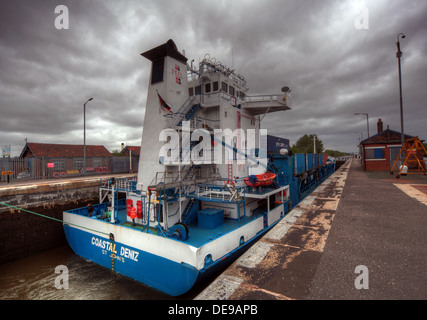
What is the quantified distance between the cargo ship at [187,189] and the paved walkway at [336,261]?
287cm

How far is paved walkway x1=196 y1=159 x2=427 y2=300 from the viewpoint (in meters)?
3.80

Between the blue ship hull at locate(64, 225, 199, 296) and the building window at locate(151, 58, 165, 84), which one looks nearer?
the blue ship hull at locate(64, 225, 199, 296)

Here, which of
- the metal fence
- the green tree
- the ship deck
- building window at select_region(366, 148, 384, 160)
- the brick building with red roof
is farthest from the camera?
the green tree

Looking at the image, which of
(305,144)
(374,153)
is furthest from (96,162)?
(305,144)

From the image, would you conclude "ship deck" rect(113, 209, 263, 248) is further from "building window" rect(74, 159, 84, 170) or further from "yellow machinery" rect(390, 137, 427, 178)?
"building window" rect(74, 159, 84, 170)

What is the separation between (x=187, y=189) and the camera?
11.5 meters

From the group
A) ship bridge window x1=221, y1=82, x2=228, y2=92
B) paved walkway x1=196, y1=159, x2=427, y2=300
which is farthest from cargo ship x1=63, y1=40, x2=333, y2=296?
paved walkway x1=196, y1=159, x2=427, y2=300

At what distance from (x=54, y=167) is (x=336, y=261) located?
30.5 meters

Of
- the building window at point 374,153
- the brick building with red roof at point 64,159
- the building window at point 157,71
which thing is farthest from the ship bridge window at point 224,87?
the building window at point 374,153

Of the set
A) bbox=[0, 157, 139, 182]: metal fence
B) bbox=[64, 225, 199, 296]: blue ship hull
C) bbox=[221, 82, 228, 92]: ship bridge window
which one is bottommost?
bbox=[64, 225, 199, 296]: blue ship hull

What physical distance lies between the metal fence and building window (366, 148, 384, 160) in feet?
117
